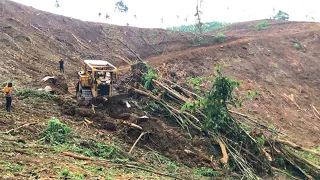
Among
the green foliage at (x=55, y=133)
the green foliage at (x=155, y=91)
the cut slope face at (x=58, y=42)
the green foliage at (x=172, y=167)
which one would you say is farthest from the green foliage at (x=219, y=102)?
the cut slope face at (x=58, y=42)

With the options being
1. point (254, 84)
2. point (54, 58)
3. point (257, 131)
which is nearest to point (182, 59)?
point (254, 84)

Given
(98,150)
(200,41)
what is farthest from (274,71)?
(98,150)

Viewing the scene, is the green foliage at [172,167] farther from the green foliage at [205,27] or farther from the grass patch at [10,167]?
the green foliage at [205,27]

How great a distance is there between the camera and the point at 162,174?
7.87m

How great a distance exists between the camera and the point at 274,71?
21469 mm

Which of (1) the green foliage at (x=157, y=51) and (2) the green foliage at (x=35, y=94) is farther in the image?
(1) the green foliage at (x=157, y=51)

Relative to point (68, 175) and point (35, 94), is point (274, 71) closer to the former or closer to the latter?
point (35, 94)

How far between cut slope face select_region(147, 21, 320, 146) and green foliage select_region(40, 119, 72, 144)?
8.60 meters

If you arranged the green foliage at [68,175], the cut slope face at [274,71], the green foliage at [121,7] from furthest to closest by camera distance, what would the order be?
the green foliage at [121,7] → the cut slope face at [274,71] → the green foliage at [68,175]

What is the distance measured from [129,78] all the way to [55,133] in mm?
5518

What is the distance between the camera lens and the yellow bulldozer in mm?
11227

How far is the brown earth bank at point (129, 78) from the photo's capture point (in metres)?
8.27

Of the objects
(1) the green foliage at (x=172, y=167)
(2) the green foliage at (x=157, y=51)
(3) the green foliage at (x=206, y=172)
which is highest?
(2) the green foliage at (x=157, y=51)

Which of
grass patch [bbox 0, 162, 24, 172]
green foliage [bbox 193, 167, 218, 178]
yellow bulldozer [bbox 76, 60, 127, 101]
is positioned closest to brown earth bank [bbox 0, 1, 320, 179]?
grass patch [bbox 0, 162, 24, 172]
